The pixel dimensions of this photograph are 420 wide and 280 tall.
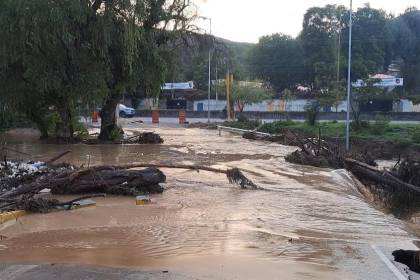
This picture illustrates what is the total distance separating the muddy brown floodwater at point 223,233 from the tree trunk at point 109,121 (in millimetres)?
13473

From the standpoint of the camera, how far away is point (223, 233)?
30.5 ft

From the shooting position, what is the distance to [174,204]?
1170cm

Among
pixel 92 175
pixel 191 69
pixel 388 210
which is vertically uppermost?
pixel 191 69

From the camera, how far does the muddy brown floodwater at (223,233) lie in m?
7.56

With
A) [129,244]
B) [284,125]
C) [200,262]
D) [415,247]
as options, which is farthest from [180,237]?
[284,125]

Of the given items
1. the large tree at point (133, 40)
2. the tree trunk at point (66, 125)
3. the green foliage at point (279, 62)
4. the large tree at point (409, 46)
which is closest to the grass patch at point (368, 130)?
the large tree at point (133, 40)

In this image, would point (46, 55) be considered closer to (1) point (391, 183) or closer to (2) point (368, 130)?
(1) point (391, 183)

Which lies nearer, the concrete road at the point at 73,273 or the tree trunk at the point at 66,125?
the concrete road at the point at 73,273

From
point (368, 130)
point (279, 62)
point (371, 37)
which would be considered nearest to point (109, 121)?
point (368, 130)

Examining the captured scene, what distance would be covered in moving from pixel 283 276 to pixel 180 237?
91.7 inches

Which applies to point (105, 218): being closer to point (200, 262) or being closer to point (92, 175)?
point (92, 175)

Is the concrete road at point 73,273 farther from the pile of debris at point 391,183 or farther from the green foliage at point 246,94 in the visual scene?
the green foliage at point 246,94

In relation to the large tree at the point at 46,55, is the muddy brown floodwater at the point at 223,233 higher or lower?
lower

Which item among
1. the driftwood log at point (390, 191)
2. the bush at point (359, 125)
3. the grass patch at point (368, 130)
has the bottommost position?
the driftwood log at point (390, 191)
